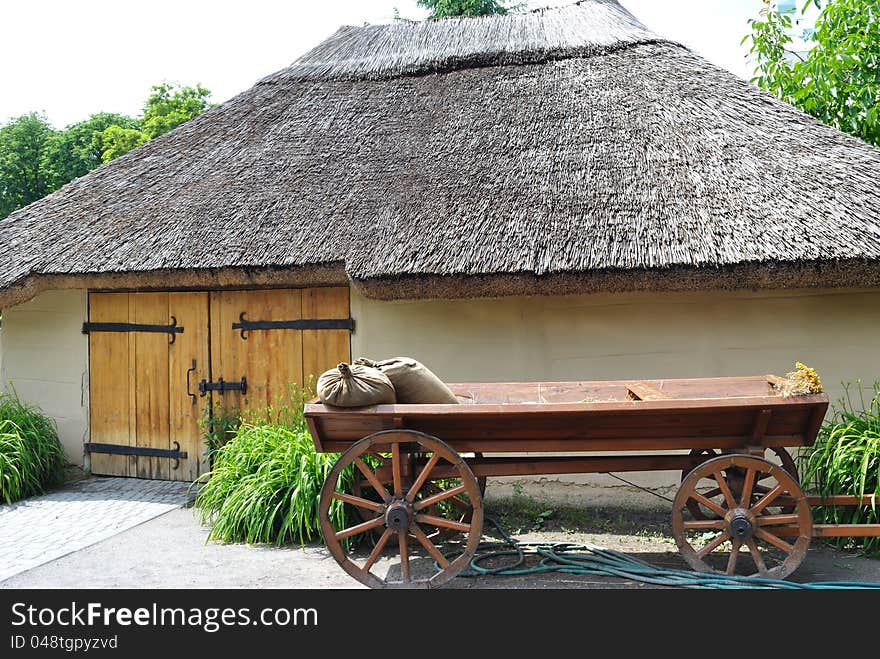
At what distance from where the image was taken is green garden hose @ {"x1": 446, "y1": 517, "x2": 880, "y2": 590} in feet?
12.1

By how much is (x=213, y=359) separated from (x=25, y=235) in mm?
2206

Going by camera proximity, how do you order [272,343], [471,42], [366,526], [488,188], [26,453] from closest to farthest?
[366,526] → [488,188] → [26,453] → [272,343] → [471,42]

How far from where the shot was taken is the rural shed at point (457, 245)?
503 centimetres

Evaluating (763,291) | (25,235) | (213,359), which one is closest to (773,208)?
(763,291)

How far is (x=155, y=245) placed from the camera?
597 cm

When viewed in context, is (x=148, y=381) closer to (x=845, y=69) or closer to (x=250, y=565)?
(x=250, y=565)

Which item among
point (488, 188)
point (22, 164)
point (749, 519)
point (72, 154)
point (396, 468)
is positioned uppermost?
point (72, 154)

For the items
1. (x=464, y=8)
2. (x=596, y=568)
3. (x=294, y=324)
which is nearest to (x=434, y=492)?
(x=596, y=568)

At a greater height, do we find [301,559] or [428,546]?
[428,546]

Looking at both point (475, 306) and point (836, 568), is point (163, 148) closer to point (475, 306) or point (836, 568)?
point (475, 306)

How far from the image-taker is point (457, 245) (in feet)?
17.0

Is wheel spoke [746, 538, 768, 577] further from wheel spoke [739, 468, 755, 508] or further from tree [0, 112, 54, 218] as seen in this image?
tree [0, 112, 54, 218]

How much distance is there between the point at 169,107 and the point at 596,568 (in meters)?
26.8

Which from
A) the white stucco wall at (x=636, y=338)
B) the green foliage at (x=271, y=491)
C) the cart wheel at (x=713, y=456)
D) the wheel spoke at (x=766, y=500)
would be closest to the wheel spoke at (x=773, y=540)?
the wheel spoke at (x=766, y=500)
